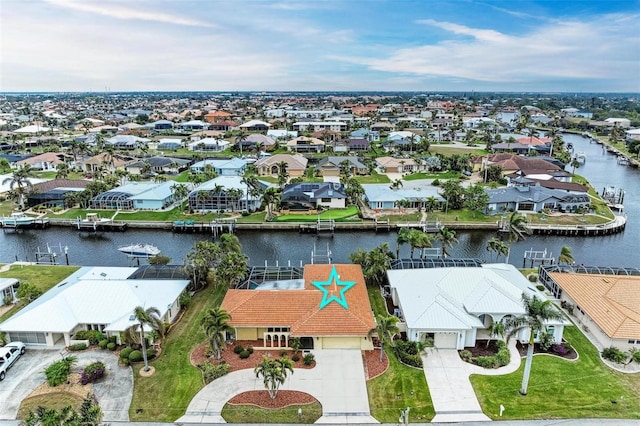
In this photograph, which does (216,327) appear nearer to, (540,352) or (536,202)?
(540,352)

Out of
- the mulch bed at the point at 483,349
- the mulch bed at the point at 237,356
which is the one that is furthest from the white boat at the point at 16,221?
the mulch bed at the point at 483,349

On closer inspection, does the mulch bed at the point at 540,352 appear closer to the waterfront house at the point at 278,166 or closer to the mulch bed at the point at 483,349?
the mulch bed at the point at 483,349

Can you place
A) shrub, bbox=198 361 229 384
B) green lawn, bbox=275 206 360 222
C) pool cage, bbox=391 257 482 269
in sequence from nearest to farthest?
shrub, bbox=198 361 229 384, pool cage, bbox=391 257 482 269, green lawn, bbox=275 206 360 222

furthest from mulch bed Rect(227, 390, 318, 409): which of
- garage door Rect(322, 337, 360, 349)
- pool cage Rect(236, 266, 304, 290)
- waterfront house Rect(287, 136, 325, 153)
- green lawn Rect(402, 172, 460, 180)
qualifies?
waterfront house Rect(287, 136, 325, 153)

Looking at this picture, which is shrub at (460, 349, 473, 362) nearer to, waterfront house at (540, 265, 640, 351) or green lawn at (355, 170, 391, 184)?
waterfront house at (540, 265, 640, 351)

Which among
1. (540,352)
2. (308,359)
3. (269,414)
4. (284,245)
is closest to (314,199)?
(284,245)

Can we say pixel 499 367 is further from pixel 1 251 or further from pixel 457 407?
pixel 1 251
